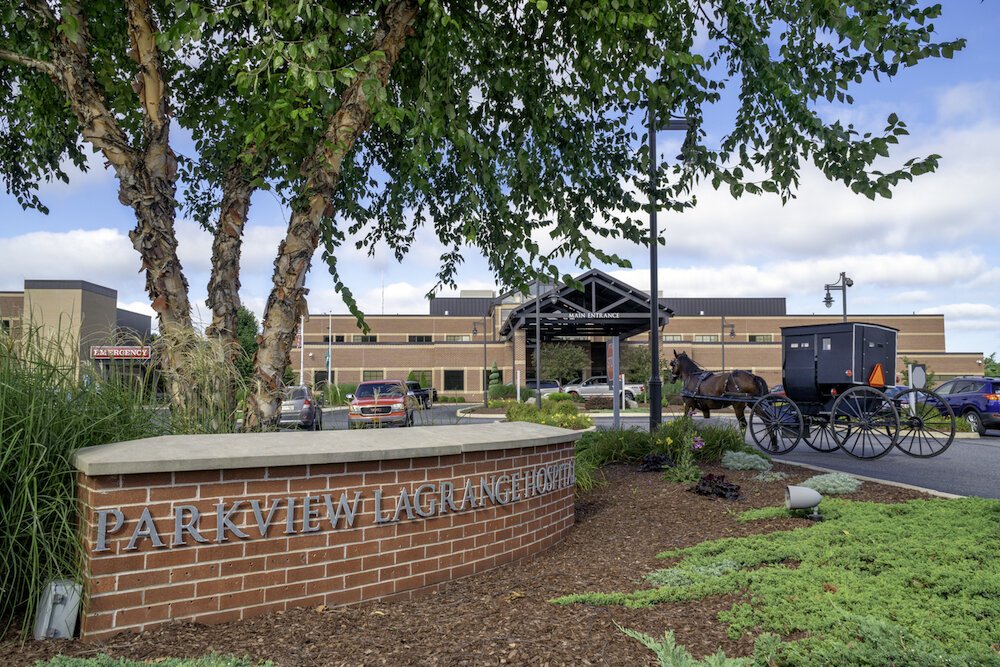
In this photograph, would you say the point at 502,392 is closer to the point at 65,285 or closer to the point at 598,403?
the point at 598,403

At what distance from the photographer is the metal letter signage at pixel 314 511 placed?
3941 mm

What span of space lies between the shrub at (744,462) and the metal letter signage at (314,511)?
5122 millimetres

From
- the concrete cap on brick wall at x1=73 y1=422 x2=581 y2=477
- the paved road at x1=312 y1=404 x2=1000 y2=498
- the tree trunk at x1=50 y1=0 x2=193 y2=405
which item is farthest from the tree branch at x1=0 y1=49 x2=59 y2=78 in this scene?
the paved road at x1=312 y1=404 x2=1000 y2=498

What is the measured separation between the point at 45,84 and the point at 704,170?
26.8 feet

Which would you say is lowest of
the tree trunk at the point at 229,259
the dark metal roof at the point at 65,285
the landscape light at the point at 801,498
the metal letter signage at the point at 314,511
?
the landscape light at the point at 801,498

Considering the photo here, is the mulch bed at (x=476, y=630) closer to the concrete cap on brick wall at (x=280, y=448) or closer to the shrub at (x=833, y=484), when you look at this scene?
the concrete cap on brick wall at (x=280, y=448)

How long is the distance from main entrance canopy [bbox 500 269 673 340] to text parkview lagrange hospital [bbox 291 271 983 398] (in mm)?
148

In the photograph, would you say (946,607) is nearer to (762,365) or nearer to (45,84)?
(45,84)

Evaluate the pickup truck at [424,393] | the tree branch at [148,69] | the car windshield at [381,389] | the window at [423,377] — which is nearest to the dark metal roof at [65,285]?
the pickup truck at [424,393]

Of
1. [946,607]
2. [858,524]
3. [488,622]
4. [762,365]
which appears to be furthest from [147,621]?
[762,365]

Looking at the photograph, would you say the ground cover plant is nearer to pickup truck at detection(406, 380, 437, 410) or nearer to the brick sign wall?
the brick sign wall

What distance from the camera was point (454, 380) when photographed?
6675 cm

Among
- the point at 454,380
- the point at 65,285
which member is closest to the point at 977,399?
the point at 65,285

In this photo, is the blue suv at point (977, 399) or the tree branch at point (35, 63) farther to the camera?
the blue suv at point (977, 399)
